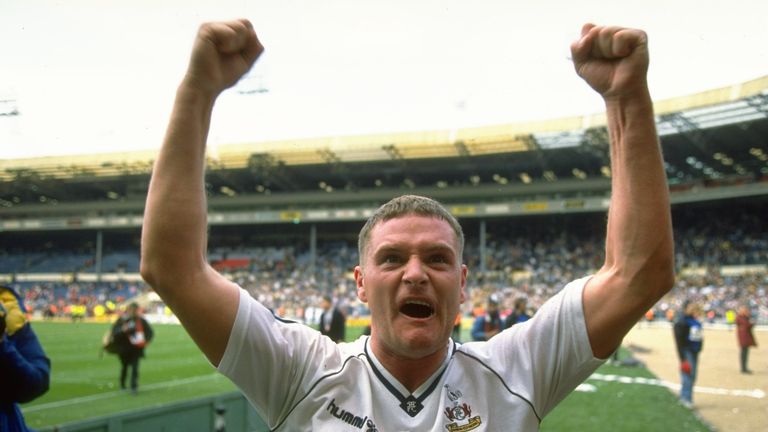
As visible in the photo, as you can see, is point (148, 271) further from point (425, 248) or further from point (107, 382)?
point (107, 382)

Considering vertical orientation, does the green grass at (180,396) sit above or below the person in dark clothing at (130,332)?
below

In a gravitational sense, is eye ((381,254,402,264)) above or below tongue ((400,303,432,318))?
above

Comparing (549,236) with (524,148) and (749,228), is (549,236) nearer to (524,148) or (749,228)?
(524,148)

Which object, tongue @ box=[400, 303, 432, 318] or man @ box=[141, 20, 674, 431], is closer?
man @ box=[141, 20, 674, 431]

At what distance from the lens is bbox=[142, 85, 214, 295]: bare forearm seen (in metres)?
1.79

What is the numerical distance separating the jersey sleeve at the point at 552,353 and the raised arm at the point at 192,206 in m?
0.94

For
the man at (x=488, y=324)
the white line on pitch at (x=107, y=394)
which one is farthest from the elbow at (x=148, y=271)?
the white line on pitch at (x=107, y=394)

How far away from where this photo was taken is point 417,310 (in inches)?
82.6

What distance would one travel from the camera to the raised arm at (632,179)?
6.11 ft

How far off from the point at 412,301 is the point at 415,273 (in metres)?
0.09

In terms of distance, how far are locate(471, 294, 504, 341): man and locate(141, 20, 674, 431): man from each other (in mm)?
9391

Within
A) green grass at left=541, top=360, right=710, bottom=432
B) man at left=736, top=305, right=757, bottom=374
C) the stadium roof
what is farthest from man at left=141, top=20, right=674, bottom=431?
the stadium roof

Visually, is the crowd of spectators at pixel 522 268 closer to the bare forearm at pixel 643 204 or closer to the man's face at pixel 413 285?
the man's face at pixel 413 285

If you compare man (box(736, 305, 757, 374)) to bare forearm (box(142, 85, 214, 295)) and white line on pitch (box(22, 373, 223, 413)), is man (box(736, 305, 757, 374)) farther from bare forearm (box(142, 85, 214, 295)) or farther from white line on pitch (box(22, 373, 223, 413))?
bare forearm (box(142, 85, 214, 295))
